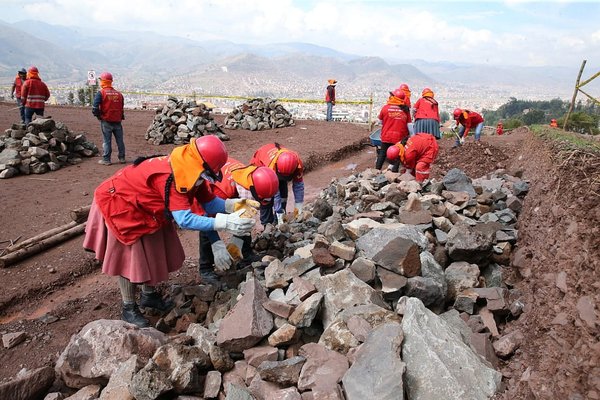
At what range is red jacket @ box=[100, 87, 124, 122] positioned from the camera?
8.34 metres

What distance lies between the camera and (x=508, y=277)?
133 inches

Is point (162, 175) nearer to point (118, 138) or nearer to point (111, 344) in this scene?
point (111, 344)

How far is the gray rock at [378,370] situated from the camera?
205cm

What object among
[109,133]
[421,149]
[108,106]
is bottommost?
[109,133]

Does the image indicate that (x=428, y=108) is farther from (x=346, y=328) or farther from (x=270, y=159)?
(x=346, y=328)

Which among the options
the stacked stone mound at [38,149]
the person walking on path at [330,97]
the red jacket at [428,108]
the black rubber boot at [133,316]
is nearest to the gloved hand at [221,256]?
the black rubber boot at [133,316]

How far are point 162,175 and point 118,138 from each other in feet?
22.4

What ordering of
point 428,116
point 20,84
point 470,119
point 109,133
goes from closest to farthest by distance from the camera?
point 428,116, point 109,133, point 470,119, point 20,84

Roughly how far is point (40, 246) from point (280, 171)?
3442mm

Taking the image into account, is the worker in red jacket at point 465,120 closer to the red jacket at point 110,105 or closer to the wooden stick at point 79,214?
the red jacket at point 110,105

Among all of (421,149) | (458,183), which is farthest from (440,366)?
(421,149)

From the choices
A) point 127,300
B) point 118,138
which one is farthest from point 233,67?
point 127,300

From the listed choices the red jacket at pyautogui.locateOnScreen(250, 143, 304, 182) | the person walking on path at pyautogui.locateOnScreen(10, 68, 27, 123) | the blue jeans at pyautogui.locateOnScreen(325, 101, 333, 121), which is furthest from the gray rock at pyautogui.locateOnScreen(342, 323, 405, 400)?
the blue jeans at pyautogui.locateOnScreen(325, 101, 333, 121)

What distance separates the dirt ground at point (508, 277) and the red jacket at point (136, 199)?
1306 millimetres
